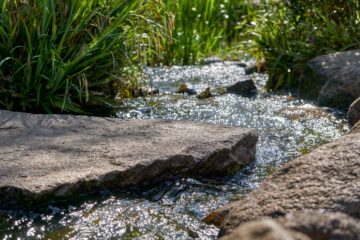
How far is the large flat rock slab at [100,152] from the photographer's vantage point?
356 centimetres

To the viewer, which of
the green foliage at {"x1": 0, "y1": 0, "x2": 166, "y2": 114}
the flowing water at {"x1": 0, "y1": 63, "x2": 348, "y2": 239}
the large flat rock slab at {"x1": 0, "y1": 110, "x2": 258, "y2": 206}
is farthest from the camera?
the green foliage at {"x1": 0, "y1": 0, "x2": 166, "y2": 114}

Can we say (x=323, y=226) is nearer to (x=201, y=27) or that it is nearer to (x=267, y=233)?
(x=267, y=233)

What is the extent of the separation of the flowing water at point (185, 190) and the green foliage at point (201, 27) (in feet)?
5.78

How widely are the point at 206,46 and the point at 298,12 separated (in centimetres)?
175

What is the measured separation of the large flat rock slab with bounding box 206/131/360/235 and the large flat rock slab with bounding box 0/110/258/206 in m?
0.59

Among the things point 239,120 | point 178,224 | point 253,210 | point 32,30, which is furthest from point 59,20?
point 253,210

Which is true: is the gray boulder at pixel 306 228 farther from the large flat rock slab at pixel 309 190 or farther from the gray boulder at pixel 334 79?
the gray boulder at pixel 334 79

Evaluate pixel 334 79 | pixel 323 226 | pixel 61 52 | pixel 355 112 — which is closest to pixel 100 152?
pixel 61 52

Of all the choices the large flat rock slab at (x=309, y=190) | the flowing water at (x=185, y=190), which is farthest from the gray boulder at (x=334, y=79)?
the large flat rock slab at (x=309, y=190)

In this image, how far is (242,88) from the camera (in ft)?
21.1

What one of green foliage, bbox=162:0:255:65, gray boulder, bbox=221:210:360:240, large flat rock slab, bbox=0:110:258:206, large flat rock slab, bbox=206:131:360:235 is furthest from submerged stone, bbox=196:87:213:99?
gray boulder, bbox=221:210:360:240

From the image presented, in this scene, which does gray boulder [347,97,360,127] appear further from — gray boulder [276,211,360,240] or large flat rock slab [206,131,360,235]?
gray boulder [276,211,360,240]

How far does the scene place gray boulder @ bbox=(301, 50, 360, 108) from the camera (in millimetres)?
5941

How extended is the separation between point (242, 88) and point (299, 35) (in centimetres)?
98
